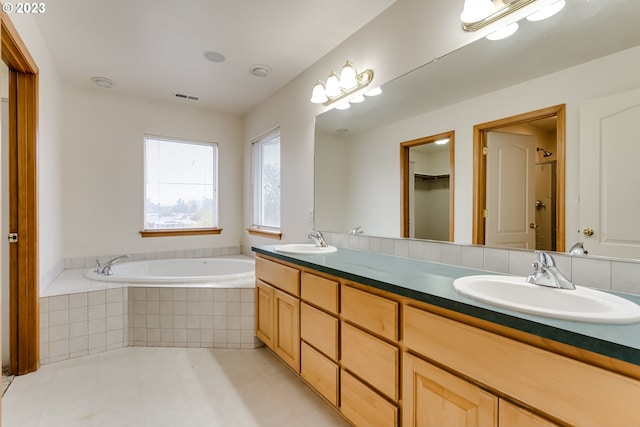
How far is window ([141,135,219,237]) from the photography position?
356cm

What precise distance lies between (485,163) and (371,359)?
3.42 ft

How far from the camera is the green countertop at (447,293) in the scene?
0.70 meters

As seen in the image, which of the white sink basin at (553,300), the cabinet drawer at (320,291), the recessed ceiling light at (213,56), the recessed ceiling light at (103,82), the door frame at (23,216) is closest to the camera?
the white sink basin at (553,300)

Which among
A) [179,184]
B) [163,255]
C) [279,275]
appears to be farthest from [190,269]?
[279,275]

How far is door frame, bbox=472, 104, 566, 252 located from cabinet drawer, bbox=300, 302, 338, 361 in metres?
0.82

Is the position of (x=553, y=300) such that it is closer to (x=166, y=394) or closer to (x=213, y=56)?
(x=166, y=394)

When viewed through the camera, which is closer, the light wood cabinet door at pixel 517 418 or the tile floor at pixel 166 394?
the light wood cabinet door at pixel 517 418

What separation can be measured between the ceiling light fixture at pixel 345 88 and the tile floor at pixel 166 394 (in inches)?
74.9

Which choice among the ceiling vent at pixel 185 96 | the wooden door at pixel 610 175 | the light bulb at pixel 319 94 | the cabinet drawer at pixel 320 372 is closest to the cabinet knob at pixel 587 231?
the wooden door at pixel 610 175

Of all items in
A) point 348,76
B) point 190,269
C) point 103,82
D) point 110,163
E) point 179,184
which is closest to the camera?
point 348,76

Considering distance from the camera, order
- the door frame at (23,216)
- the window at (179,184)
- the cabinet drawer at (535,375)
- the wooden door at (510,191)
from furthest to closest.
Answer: the window at (179,184)
the door frame at (23,216)
the wooden door at (510,191)
the cabinet drawer at (535,375)

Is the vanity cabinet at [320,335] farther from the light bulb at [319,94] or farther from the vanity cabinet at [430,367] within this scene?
the light bulb at [319,94]

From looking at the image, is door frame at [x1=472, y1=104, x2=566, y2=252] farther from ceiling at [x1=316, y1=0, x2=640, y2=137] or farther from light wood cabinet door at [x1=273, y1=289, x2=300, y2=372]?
light wood cabinet door at [x1=273, y1=289, x2=300, y2=372]

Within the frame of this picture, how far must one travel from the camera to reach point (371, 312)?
4.37 ft
